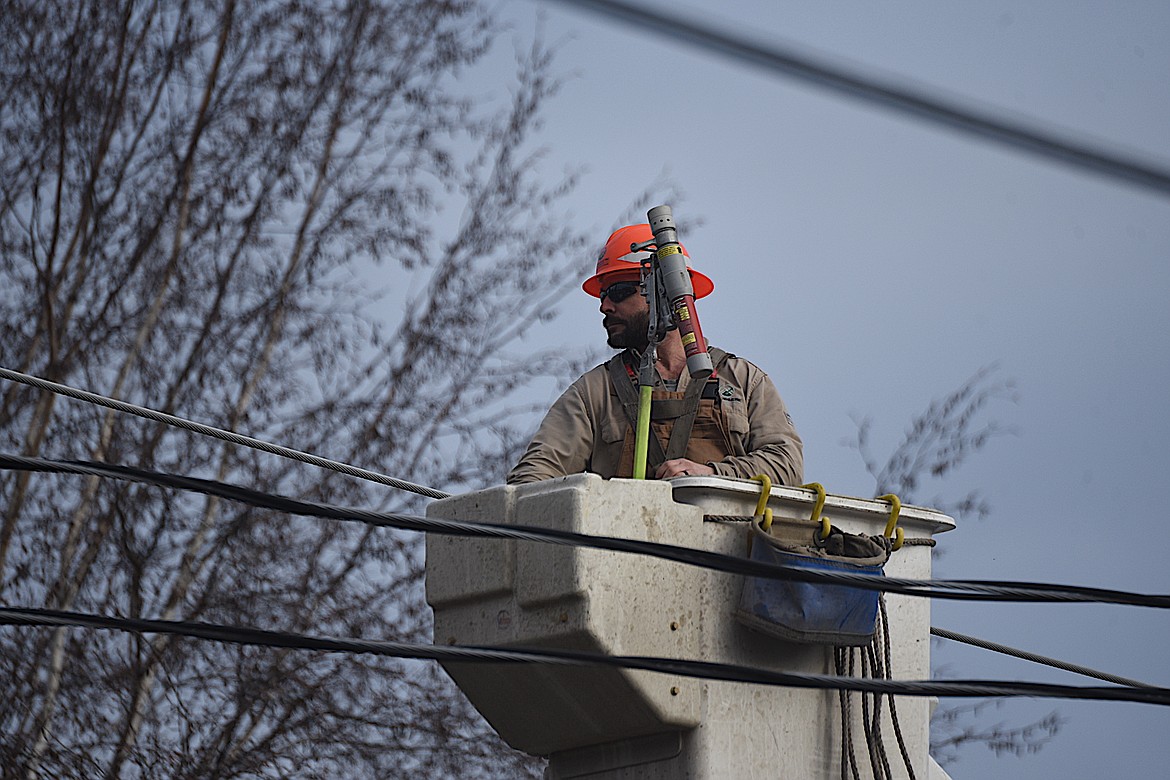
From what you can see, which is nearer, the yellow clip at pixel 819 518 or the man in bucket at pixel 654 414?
the yellow clip at pixel 819 518

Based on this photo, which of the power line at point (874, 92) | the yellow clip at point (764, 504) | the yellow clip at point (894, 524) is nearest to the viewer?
the power line at point (874, 92)

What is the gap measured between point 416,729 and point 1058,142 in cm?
784

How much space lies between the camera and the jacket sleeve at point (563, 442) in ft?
18.0

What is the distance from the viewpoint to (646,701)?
4.45m

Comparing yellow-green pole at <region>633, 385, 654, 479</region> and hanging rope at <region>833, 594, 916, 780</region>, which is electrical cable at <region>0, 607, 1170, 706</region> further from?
yellow-green pole at <region>633, 385, 654, 479</region>

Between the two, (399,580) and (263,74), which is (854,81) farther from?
(263,74)

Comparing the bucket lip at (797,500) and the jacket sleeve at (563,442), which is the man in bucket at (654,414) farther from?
the bucket lip at (797,500)

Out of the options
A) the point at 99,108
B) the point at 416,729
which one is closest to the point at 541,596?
the point at 416,729

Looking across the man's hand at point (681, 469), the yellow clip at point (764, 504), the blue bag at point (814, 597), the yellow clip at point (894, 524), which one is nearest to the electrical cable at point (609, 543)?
the blue bag at point (814, 597)

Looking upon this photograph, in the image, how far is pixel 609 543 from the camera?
378cm

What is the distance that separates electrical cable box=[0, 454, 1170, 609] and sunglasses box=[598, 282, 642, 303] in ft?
6.26

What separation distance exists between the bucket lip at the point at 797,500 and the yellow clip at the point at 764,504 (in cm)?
2

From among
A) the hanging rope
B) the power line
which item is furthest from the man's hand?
the power line

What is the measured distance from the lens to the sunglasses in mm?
5648
